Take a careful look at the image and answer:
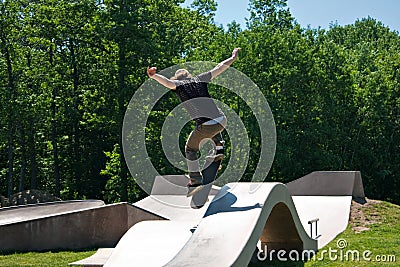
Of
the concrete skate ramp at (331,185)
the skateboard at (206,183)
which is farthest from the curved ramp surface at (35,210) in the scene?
the skateboard at (206,183)

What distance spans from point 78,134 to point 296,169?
11999mm

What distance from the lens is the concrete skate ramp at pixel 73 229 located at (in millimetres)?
13734

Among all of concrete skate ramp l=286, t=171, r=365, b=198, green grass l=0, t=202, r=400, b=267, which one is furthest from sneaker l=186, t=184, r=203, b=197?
concrete skate ramp l=286, t=171, r=365, b=198

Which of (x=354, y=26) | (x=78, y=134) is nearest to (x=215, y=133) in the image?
(x=78, y=134)

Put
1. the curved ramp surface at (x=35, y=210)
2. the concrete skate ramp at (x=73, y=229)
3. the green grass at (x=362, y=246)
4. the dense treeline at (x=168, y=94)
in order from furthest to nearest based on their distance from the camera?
the dense treeline at (x=168, y=94) < the curved ramp surface at (x=35, y=210) < the concrete skate ramp at (x=73, y=229) < the green grass at (x=362, y=246)

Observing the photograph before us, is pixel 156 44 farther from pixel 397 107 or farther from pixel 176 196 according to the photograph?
pixel 397 107

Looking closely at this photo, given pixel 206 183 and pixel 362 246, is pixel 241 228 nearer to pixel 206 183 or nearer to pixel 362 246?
pixel 206 183

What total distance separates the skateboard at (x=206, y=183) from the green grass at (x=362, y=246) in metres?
1.86

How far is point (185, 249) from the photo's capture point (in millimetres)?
7246

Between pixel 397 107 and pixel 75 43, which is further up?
pixel 75 43

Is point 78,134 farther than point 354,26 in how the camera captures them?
No

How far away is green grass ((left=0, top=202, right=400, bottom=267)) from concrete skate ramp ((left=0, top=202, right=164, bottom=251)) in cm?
60

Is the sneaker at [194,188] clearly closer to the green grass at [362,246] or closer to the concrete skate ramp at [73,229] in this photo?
the green grass at [362,246]

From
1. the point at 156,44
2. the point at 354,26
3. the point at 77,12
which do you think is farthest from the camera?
the point at 354,26
